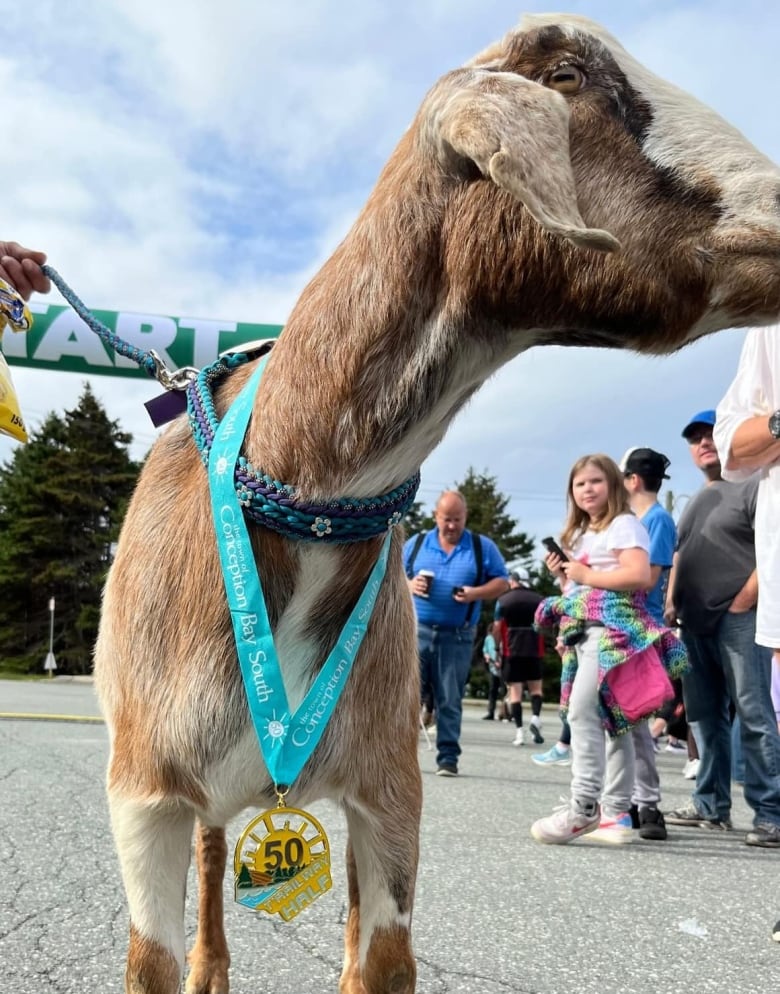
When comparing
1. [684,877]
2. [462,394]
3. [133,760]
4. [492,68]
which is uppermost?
[492,68]

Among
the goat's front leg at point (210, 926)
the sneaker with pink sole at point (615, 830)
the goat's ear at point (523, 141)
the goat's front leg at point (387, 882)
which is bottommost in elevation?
the sneaker with pink sole at point (615, 830)

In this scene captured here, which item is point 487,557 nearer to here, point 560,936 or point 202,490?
point 560,936

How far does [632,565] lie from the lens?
165 inches

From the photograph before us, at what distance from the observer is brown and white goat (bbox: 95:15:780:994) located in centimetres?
131

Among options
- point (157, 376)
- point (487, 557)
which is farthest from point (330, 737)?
point (487, 557)

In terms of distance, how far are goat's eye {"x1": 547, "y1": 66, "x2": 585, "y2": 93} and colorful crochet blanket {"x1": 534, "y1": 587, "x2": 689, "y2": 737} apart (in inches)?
124

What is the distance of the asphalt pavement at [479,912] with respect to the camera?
7.80 ft

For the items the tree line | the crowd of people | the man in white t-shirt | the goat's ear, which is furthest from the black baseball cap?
the tree line

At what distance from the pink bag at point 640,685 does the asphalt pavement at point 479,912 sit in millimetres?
690

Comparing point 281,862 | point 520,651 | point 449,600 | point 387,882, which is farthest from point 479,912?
point 520,651

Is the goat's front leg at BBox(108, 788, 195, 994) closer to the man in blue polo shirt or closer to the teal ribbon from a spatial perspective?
the teal ribbon

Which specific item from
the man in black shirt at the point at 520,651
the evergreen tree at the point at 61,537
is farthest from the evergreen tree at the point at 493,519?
the man in black shirt at the point at 520,651

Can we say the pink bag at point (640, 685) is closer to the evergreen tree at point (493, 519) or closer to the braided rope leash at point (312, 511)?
the braided rope leash at point (312, 511)

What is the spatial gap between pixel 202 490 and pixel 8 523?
117 ft
